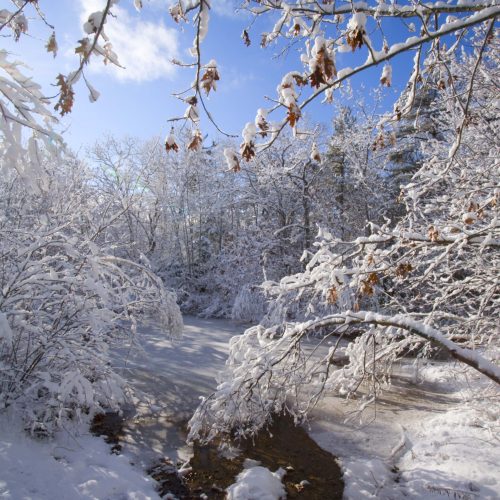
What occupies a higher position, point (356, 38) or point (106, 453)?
point (356, 38)

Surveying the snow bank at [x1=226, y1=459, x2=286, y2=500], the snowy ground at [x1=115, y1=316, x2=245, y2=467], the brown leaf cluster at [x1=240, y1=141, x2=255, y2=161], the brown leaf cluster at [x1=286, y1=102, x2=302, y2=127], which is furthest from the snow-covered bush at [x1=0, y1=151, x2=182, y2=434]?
the brown leaf cluster at [x1=286, y1=102, x2=302, y2=127]

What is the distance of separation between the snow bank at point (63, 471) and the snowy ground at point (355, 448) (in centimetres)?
1

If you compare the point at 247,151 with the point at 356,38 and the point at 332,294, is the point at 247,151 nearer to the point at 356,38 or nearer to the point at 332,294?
the point at 356,38

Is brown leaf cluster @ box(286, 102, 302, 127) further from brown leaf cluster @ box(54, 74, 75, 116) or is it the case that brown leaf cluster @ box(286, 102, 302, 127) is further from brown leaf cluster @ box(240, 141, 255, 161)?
brown leaf cluster @ box(54, 74, 75, 116)

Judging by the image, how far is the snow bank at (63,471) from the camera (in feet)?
13.0

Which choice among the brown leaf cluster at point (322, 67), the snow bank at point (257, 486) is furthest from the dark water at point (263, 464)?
the brown leaf cluster at point (322, 67)

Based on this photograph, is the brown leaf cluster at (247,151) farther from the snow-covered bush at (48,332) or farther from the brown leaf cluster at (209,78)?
the snow-covered bush at (48,332)

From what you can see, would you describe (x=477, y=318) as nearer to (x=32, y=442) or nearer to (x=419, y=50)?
(x=419, y=50)

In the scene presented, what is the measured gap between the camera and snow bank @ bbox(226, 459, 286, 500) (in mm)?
4301

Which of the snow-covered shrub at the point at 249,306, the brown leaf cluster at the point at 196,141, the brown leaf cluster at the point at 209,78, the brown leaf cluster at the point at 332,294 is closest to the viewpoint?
the brown leaf cluster at the point at 209,78

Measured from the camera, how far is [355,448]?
5.56 metres

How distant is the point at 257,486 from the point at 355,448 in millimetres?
1875

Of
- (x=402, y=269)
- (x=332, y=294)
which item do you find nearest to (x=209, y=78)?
(x=332, y=294)

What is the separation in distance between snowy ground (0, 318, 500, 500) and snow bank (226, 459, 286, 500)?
39mm
